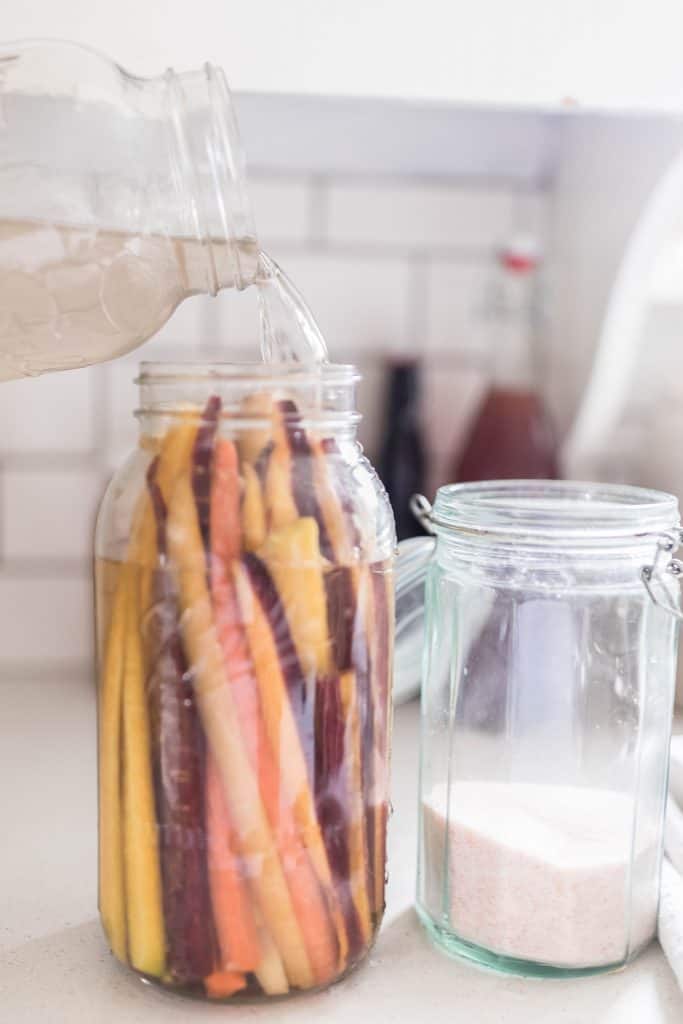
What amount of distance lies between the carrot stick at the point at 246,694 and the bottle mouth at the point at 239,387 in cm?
2

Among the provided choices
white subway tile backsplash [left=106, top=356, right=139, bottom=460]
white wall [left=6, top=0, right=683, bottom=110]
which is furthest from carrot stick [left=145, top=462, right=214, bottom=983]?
white subway tile backsplash [left=106, top=356, right=139, bottom=460]

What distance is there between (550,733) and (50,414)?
587mm

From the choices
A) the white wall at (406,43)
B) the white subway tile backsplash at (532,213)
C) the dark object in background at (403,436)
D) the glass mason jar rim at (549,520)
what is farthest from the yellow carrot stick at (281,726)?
the white subway tile backsplash at (532,213)

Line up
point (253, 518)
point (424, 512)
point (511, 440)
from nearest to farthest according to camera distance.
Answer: point (253, 518), point (424, 512), point (511, 440)

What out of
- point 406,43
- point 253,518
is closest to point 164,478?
point 253,518

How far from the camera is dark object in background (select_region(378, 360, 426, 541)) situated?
955mm

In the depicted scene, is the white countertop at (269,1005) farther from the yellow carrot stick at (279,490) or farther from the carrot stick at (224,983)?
the yellow carrot stick at (279,490)

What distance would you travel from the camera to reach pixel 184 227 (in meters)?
0.48

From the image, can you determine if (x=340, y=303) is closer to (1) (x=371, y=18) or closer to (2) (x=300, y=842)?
(1) (x=371, y=18)

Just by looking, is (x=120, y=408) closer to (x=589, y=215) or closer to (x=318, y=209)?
(x=318, y=209)

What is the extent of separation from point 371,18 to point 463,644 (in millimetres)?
300

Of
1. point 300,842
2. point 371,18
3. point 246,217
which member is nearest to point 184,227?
point 246,217

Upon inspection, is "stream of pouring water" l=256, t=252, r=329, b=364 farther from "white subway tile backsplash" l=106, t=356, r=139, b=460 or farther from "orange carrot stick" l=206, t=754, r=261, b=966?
"white subway tile backsplash" l=106, t=356, r=139, b=460

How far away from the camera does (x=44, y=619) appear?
0.96 meters
